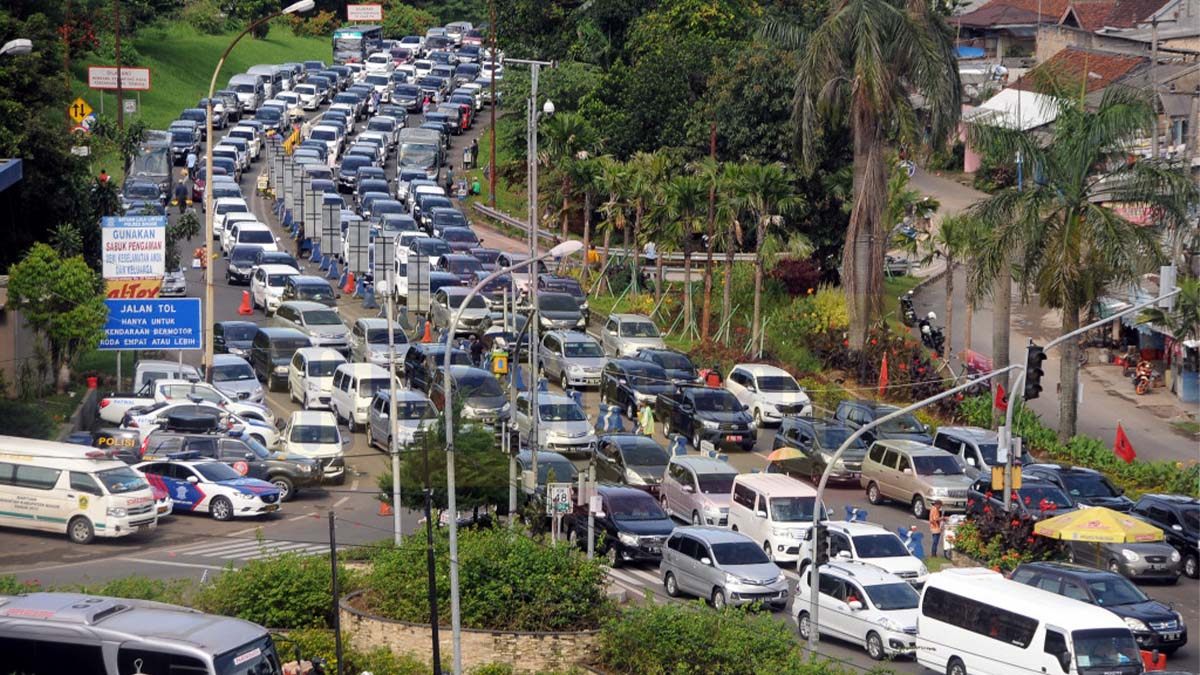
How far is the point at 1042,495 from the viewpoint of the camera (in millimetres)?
36719

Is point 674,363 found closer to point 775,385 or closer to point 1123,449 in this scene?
point 775,385

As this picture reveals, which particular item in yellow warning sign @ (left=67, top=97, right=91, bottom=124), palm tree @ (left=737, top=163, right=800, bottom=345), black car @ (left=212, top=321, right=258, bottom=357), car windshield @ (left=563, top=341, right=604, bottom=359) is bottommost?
car windshield @ (left=563, top=341, right=604, bottom=359)

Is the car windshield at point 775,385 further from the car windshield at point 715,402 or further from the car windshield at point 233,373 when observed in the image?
the car windshield at point 233,373

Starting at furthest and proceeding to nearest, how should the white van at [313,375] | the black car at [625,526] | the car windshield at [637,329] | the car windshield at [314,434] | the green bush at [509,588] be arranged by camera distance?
the car windshield at [637,329] → the white van at [313,375] → the car windshield at [314,434] → the black car at [625,526] → the green bush at [509,588]

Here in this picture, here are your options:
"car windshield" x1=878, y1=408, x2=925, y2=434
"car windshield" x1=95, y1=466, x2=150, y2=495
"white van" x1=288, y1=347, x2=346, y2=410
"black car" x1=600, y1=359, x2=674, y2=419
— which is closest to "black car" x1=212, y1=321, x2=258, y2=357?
"white van" x1=288, y1=347, x2=346, y2=410

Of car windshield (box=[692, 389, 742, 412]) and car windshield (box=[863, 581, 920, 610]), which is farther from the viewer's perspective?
car windshield (box=[692, 389, 742, 412])

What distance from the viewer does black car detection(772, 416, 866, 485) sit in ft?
134

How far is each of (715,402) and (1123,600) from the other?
55.0ft

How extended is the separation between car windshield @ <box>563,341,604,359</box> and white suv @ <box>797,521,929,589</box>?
18.1 meters

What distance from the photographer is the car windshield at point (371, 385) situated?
43.2 meters

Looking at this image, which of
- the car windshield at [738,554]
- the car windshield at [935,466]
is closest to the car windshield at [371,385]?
the car windshield at [935,466]

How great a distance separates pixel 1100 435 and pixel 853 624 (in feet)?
78.0

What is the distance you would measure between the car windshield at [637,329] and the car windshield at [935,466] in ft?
49.6

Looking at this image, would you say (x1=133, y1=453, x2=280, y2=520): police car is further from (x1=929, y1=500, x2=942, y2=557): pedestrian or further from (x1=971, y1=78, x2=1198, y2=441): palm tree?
(x1=971, y1=78, x2=1198, y2=441): palm tree
